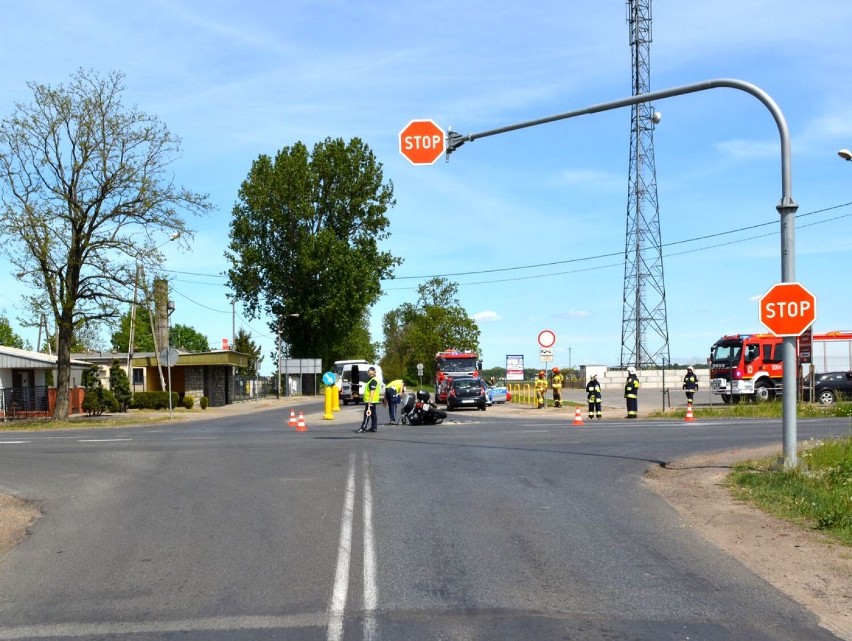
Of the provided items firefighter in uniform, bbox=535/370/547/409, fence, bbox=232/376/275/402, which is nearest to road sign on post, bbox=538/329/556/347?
firefighter in uniform, bbox=535/370/547/409

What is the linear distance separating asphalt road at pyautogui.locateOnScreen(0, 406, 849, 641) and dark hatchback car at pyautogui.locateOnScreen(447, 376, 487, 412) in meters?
26.7

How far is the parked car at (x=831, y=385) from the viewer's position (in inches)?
1599

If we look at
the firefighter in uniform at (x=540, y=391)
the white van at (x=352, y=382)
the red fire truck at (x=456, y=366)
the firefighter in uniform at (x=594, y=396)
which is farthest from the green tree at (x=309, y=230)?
the firefighter in uniform at (x=594, y=396)

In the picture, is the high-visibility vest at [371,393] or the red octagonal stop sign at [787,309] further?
the high-visibility vest at [371,393]

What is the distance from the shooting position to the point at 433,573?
8016 mm

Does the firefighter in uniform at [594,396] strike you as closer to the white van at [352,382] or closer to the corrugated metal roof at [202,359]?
the white van at [352,382]

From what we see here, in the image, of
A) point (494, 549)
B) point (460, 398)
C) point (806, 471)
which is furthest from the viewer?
point (460, 398)

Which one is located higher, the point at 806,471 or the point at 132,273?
the point at 132,273

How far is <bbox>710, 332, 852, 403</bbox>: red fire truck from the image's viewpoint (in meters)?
40.9

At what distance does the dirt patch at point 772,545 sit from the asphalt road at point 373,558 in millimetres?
227

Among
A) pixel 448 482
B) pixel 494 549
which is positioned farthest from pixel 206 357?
pixel 494 549

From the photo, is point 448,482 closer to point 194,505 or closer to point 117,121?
point 194,505

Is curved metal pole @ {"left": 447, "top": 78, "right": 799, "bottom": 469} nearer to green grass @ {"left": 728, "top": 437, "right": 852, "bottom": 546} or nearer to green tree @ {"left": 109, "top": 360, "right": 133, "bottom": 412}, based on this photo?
green grass @ {"left": 728, "top": 437, "right": 852, "bottom": 546}

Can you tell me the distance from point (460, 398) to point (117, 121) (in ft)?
63.6
